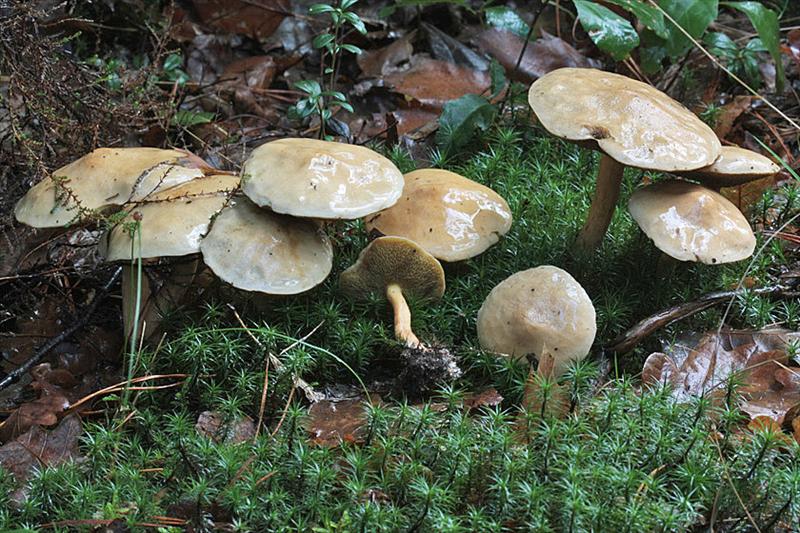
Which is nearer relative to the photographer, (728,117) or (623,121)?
(623,121)

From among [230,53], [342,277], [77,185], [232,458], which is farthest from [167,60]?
[232,458]

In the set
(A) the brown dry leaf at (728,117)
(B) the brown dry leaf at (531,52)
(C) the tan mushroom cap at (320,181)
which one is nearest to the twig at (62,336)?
(C) the tan mushroom cap at (320,181)

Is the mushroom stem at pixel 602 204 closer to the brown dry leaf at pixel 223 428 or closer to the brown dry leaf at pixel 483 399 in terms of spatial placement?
the brown dry leaf at pixel 483 399

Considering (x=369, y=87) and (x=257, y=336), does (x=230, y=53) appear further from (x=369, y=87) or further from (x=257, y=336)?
(x=257, y=336)

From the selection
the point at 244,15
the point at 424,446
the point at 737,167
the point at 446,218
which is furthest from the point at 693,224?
the point at 244,15

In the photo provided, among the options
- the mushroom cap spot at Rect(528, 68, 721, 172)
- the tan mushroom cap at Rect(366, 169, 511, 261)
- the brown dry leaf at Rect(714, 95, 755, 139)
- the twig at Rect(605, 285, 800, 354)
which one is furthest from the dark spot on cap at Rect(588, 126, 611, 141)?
the brown dry leaf at Rect(714, 95, 755, 139)

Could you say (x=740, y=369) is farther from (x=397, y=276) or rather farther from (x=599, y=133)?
(x=397, y=276)

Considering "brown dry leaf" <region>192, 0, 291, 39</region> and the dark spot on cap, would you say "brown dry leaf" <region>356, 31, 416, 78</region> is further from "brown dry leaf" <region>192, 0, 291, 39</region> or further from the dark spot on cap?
the dark spot on cap
